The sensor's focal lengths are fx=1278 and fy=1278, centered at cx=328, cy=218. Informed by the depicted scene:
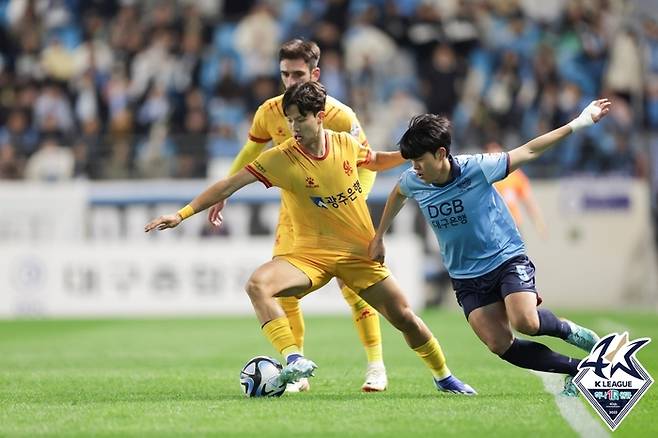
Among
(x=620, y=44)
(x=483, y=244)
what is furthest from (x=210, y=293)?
(x=483, y=244)

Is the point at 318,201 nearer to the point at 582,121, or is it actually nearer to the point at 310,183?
the point at 310,183

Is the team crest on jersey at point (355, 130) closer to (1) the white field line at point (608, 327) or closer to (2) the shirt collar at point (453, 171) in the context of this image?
(2) the shirt collar at point (453, 171)

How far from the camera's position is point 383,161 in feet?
30.0

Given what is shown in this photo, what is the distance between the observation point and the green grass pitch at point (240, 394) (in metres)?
6.84

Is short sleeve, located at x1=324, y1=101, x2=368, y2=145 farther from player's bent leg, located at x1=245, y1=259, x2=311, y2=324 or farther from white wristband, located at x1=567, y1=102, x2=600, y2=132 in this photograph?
white wristband, located at x1=567, y1=102, x2=600, y2=132

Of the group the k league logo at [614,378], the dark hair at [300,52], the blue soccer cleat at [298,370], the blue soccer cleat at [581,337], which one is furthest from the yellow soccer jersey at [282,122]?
the k league logo at [614,378]

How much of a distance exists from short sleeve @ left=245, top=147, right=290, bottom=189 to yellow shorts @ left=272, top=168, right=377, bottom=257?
2.10ft

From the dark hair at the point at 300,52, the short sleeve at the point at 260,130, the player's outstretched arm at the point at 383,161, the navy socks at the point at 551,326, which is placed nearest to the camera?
the navy socks at the point at 551,326

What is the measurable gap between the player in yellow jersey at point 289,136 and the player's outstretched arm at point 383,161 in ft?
0.62

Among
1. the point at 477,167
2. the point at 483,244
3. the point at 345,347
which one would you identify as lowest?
the point at 345,347

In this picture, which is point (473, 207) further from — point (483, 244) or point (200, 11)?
point (200, 11)

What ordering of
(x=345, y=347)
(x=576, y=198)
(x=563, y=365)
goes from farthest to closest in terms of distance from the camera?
(x=576, y=198), (x=345, y=347), (x=563, y=365)

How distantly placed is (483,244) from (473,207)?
0.83 ft

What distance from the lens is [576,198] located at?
21.9 metres
